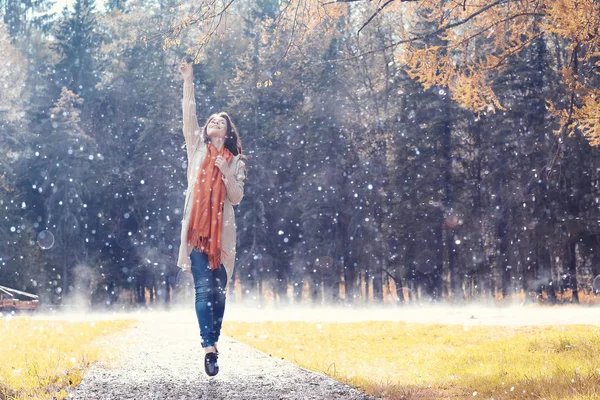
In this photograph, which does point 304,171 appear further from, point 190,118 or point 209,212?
point 209,212

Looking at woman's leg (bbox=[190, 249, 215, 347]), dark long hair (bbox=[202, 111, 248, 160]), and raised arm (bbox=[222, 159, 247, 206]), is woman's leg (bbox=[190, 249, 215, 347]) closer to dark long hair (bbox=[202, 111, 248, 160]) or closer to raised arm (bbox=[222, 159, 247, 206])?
raised arm (bbox=[222, 159, 247, 206])

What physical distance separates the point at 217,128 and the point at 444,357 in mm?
4365

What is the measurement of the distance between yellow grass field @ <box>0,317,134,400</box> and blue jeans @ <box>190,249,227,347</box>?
49.6 inches

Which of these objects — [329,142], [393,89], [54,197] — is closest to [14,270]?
[54,197]

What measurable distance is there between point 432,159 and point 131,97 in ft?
50.5

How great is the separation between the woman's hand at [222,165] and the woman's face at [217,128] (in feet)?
1.00

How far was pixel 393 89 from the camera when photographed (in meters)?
34.6

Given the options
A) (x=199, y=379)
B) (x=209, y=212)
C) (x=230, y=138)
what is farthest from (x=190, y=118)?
(x=199, y=379)

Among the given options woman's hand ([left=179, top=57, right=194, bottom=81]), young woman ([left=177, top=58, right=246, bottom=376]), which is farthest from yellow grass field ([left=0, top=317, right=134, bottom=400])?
woman's hand ([left=179, top=57, right=194, bottom=81])

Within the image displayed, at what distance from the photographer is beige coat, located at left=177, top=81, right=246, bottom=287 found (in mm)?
7438

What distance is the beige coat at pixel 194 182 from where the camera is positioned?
7.44 metres

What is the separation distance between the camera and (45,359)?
8.63 m

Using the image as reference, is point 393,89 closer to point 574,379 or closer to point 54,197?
point 54,197

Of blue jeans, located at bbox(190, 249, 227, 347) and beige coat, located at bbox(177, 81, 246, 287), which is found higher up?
beige coat, located at bbox(177, 81, 246, 287)
